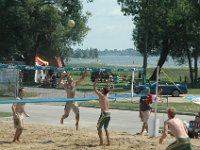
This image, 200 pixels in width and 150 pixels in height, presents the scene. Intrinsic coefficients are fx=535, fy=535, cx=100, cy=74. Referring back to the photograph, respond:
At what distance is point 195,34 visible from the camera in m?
57.9

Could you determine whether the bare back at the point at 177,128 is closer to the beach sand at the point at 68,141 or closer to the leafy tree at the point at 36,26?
the beach sand at the point at 68,141

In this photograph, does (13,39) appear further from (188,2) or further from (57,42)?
(188,2)

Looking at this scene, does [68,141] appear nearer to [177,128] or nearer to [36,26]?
[177,128]

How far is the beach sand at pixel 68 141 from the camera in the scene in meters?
14.7

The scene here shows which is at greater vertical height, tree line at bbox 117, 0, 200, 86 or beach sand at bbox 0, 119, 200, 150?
tree line at bbox 117, 0, 200, 86

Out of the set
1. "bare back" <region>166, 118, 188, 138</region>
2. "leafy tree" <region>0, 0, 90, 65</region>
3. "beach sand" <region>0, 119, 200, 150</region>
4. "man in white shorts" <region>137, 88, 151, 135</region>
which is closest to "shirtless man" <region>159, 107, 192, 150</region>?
"bare back" <region>166, 118, 188, 138</region>

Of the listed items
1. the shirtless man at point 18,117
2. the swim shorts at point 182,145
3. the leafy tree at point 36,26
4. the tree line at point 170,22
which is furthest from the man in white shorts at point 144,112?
the tree line at point 170,22

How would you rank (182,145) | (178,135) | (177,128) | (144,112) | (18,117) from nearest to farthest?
(182,145)
(178,135)
(177,128)
(18,117)
(144,112)

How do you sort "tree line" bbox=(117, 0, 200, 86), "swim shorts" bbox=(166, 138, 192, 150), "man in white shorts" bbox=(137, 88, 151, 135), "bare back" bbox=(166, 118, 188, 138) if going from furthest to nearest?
"tree line" bbox=(117, 0, 200, 86) < "man in white shorts" bbox=(137, 88, 151, 135) < "bare back" bbox=(166, 118, 188, 138) < "swim shorts" bbox=(166, 138, 192, 150)

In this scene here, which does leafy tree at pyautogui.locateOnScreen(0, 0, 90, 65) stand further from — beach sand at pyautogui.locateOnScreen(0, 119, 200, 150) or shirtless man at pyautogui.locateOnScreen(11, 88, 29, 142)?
shirtless man at pyautogui.locateOnScreen(11, 88, 29, 142)

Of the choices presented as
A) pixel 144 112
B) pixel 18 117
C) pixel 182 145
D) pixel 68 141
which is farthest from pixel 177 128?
pixel 144 112

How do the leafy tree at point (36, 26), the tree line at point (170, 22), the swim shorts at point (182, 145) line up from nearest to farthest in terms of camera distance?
the swim shorts at point (182, 145)
the leafy tree at point (36, 26)
the tree line at point (170, 22)

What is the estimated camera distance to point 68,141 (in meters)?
15.8

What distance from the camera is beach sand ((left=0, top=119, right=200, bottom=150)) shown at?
14742mm
